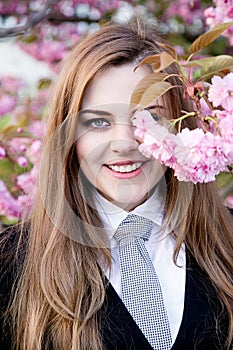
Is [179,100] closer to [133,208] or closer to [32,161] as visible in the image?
[133,208]

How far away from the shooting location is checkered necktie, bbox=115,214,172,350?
1.68 metres

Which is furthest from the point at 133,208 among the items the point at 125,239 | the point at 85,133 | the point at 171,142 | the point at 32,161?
the point at 32,161

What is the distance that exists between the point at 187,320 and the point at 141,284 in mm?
126

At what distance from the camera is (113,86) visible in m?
1.62

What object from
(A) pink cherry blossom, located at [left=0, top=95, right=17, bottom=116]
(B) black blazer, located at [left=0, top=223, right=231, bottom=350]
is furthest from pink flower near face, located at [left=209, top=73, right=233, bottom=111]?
(A) pink cherry blossom, located at [left=0, top=95, right=17, bottom=116]

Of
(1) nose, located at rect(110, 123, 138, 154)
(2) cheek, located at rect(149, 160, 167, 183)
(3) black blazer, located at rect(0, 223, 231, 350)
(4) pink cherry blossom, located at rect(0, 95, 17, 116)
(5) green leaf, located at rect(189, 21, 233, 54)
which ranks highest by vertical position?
(5) green leaf, located at rect(189, 21, 233, 54)

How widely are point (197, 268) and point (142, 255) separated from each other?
0.14 m

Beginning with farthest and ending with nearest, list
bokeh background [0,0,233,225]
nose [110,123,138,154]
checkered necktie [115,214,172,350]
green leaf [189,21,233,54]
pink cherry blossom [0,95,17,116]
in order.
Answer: pink cherry blossom [0,95,17,116], bokeh background [0,0,233,225], checkered necktie [115,214,172,350], nose [110,123,138,154], green leaf [189,21,233,54]

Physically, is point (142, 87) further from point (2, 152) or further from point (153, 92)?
point (2, 152)

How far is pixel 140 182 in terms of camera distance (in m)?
1.64

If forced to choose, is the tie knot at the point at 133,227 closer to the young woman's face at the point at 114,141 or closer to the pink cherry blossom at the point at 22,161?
the young woman's face at the point at 114,141

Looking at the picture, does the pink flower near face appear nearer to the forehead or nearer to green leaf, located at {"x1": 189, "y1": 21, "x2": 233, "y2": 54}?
green leaf, located at {"x1": 189, "y1": 21, "x2": 233, "y2": 54}

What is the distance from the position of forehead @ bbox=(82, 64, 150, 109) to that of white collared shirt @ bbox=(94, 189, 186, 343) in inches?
8.8

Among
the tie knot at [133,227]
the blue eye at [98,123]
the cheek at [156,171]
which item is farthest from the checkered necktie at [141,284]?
the blue eye at [98,123]
